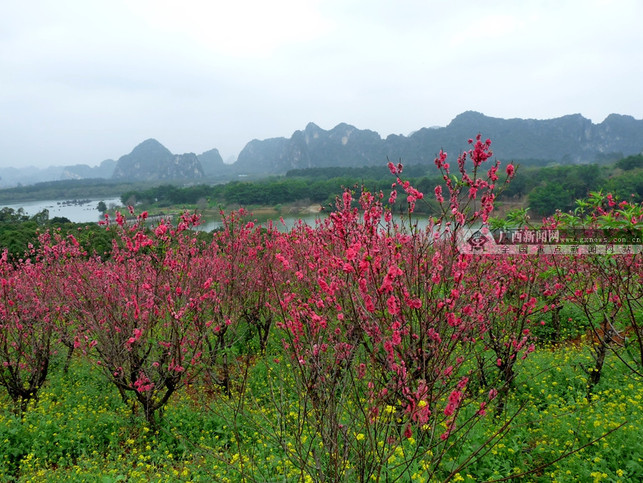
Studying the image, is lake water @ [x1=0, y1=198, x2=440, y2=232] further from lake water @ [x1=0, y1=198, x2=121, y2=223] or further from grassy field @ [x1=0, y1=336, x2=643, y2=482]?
grassy field @ [x1=0, y1=336, x2=643, y2=482]

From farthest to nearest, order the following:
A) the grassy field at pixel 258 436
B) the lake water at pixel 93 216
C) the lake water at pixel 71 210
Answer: the lake water at pixel 71 210, the lake water at pixel 93 216, the grassy field at pixel 258 436

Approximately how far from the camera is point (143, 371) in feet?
19.5

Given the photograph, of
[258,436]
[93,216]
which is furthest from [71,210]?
[258,436]

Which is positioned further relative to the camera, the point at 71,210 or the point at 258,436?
the point at 71,210

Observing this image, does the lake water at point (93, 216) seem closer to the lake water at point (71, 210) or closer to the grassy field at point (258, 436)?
the lake water at point (71, 210)

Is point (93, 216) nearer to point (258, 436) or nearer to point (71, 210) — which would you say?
point (71, 210)

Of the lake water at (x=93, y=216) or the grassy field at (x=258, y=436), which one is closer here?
the grassy field at (x=258, y=436)

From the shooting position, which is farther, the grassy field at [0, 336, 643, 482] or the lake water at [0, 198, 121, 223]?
the lake water at [0, 198, 121, 223]

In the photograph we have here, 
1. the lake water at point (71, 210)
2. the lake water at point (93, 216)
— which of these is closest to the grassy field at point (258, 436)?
the lake water at point (93, 216)

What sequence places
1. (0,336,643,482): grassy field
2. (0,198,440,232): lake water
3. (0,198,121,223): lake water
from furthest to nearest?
(0,198,121,223): lake water → (0,198,440,232): lake water → (0,336,643,482): grassy field

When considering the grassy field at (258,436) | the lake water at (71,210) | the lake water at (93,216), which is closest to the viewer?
the grassy field at (258,436)

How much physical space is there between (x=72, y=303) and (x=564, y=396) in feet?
28.5

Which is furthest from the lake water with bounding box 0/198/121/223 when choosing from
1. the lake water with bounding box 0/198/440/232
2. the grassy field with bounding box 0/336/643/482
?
the grassy field with bounding box 0/336/643/482

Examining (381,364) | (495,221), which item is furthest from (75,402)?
(495,221)
